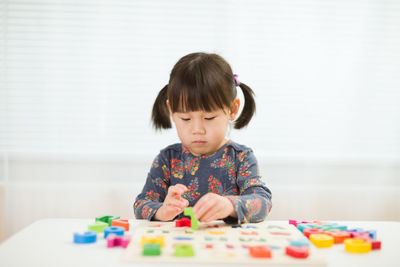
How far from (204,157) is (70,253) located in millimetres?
607

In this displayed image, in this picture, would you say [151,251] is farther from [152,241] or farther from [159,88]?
[159,88]

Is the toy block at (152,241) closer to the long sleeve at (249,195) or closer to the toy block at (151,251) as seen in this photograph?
the toy block at (151,251)

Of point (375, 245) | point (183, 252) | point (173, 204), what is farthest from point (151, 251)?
point (375, 245)

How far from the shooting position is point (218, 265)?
2.11 feet

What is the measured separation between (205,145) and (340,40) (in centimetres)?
96

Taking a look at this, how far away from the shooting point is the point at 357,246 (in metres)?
0.73

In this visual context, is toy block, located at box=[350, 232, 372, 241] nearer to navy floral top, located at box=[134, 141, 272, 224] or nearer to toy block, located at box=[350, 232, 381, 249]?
toy block, located at box=[350, 232, 381, 249]

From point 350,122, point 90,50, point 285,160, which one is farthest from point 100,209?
point 350,122

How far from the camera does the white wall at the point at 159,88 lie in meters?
1.78

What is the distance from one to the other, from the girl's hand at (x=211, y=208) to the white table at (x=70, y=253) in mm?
207

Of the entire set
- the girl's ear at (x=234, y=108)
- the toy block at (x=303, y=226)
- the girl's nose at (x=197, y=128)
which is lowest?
the toy block at (x=303, y=226)

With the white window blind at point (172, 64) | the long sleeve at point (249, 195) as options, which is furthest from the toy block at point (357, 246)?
the white window blind at point (172, 64)

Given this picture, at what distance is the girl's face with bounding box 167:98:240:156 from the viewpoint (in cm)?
111

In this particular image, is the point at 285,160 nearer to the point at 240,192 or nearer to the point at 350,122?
the point at 350,122
